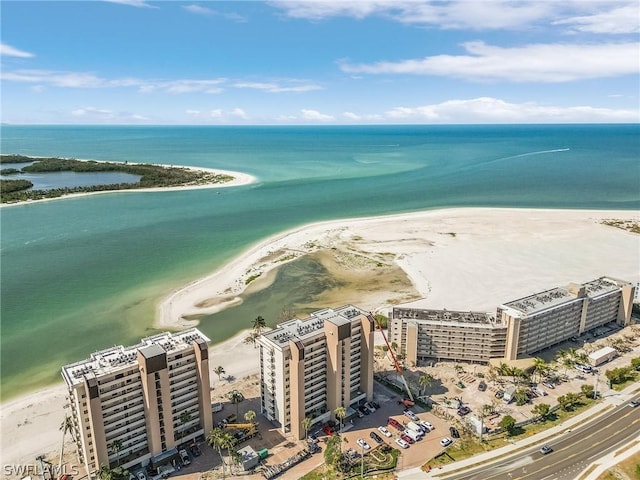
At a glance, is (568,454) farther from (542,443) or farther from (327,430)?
(327,430)

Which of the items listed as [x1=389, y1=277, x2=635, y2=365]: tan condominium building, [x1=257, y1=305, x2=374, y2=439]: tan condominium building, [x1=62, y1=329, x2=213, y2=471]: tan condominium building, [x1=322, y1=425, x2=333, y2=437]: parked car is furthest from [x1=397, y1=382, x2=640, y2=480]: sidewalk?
[x1=62, y1=329, x2=213, y2=471]: tan condominium building

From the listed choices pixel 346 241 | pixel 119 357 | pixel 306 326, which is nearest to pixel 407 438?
pixel 306 326

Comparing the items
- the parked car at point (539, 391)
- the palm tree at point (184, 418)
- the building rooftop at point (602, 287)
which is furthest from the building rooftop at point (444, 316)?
the palm tree at point (184, 418)

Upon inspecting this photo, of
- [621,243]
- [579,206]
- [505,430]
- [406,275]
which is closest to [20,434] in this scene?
[505,430]

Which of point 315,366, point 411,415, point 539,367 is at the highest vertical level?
point 315,366

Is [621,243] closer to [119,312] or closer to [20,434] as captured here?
[119,312]

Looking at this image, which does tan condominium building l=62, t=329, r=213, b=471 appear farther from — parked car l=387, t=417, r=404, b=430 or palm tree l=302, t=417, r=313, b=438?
parked car l=387, t=417, r=404, b=430
